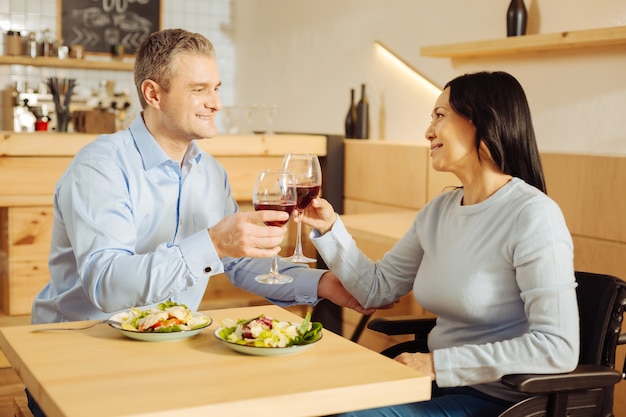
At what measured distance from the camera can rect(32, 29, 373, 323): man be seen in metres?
2.12

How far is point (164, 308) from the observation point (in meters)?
1.90

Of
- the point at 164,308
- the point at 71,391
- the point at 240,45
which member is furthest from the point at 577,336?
the point at 240,45

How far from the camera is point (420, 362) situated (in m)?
1.96

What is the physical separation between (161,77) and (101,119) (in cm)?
256

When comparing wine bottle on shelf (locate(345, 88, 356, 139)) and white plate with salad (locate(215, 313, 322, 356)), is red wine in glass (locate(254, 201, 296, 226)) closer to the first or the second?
white plate with salad (locate(215, 313, 322, 356))

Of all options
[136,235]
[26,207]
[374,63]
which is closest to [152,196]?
[136,235]

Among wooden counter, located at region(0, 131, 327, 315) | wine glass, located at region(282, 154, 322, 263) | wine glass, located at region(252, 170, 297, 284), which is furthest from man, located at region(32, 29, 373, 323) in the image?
wooden counter, located at region(0, 131, 327, 315)

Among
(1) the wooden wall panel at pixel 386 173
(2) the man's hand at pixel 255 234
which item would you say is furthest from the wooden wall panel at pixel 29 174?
(2) the man's hand at pixel 255 234

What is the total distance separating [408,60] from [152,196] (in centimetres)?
291

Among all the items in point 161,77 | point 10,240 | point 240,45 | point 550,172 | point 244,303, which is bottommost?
point 244,303

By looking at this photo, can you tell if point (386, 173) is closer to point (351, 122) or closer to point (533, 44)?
point (351, 122)

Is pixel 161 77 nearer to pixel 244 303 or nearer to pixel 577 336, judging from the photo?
pixel 577 336

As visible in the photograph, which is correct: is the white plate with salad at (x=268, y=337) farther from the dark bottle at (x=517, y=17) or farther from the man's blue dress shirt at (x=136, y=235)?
the dark bottle at (x=517, y=17)

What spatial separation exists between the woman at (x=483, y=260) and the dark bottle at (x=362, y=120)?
107 inches
